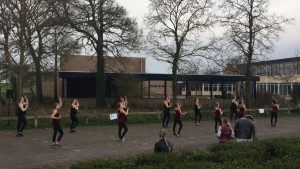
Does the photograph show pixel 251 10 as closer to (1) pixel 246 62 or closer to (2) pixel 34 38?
(1) pixel 246 62

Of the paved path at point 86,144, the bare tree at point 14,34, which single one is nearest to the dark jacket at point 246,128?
the paved path at point 86,144

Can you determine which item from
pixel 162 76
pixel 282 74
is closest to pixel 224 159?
pixel 162 76

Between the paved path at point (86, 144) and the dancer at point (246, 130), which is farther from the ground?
the dancer at point (246, 130)

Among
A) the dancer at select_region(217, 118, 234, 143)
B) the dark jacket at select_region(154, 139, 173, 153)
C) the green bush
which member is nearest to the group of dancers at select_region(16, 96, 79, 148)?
the dancer at select_region(217, 118, 234, 143)

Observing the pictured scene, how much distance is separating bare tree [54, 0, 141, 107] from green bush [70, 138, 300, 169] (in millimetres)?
23006

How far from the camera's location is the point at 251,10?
121ft

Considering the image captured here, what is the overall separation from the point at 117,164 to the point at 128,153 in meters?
6.21

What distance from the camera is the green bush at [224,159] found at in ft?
31.0

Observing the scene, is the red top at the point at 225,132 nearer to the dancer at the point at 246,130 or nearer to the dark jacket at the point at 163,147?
the dancer at the point at 246,130

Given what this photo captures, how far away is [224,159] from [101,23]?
25632 mm

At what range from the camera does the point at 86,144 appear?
18.1 metres

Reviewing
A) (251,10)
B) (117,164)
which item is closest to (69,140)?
(117,164)

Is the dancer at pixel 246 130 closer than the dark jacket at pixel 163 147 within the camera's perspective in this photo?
No

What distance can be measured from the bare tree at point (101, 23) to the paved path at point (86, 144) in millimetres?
10237
